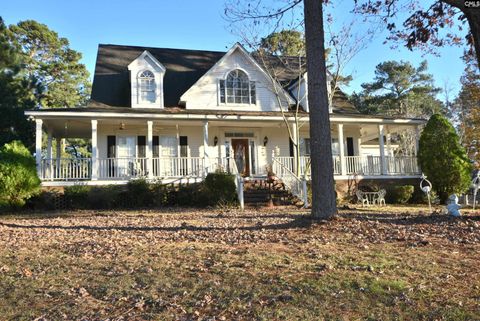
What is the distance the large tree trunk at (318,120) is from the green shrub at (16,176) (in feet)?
34.7

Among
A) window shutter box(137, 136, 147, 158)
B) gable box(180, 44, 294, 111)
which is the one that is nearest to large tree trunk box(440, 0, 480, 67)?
gable box(180, 44, 294, 111)

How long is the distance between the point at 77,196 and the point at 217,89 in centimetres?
814

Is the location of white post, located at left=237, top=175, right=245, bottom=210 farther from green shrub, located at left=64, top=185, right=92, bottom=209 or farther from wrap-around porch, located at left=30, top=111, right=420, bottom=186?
green shrub, located at left=64, top=185, right=92, bottom=209

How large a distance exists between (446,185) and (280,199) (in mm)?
7215

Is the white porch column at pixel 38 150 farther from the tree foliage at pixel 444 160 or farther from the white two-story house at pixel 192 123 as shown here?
the tree foliage at pixel 444 160

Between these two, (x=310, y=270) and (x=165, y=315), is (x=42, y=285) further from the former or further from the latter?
(x=310, y=270)

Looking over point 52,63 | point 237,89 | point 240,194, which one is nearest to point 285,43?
point 237,89

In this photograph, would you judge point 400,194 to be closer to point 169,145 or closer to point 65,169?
point 169,145

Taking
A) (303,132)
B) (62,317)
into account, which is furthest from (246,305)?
(303,132)

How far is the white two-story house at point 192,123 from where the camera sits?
17531 mm

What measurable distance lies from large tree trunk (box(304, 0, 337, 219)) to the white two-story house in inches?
Result: 365

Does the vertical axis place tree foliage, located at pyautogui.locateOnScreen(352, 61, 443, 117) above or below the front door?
above

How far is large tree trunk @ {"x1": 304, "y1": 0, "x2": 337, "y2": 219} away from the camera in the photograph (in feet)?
25.5

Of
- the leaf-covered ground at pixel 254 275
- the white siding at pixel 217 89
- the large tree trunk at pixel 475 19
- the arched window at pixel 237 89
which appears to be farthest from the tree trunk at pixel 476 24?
the arched window at pixel 237 89
